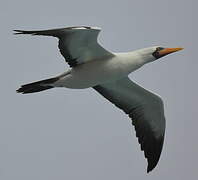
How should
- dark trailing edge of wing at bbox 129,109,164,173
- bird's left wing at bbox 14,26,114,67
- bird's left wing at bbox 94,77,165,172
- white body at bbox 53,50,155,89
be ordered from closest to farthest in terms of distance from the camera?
1. bird's left wing at bbox 14,26,114,67
2. white body at bbox 53,50,155,89
3. bird's left wing at bbox 94,77,165,172
4. dark trailing edge of wing at bbox 129,109,164,173

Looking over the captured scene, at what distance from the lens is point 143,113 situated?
18.1 m

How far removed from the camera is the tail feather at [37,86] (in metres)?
15.7

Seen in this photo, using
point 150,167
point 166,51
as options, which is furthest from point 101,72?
point 150,167

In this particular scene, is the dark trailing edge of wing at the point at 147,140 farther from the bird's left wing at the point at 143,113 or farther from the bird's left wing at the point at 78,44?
the bird's left wing at the point at 78,44

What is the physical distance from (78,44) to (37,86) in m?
1.69

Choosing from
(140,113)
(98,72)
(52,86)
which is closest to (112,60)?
(98,72)

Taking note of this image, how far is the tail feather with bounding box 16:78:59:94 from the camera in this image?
15727mm

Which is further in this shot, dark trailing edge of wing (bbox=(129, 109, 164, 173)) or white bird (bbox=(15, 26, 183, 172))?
dark trailing edge of wing (bbox=(129, 109, 164, 173))

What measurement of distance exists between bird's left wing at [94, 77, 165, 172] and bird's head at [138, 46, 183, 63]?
1762 mm

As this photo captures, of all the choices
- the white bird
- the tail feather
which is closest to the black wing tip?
the white bird

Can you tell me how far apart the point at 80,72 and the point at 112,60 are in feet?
3.18

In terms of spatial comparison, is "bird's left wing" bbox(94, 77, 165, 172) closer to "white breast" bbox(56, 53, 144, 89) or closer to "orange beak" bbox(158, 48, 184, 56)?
"orange beak" bbox(158, 48, 184, 56)

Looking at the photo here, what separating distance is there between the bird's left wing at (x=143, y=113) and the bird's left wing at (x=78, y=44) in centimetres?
196

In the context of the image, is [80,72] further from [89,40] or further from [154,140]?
[154,140]
